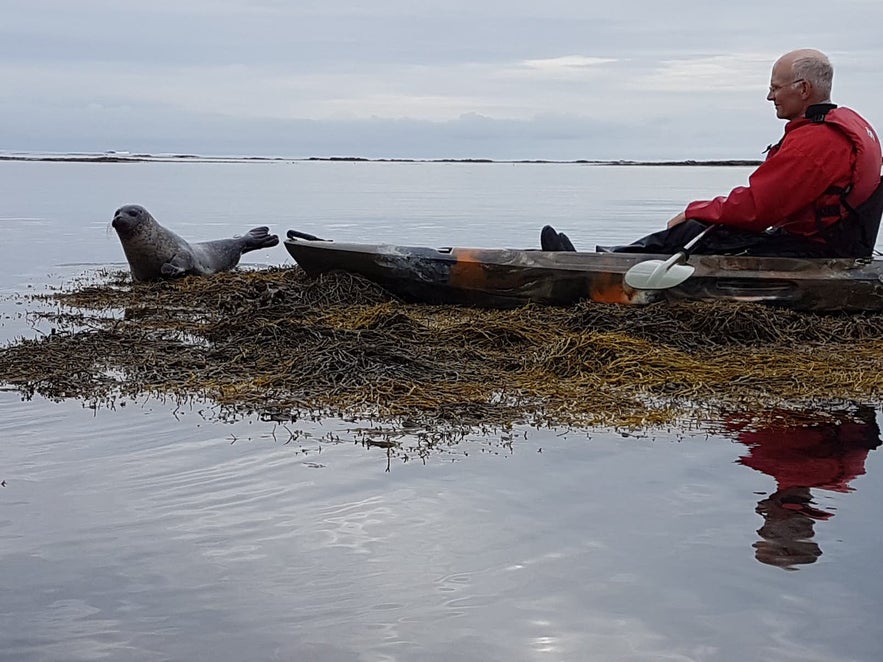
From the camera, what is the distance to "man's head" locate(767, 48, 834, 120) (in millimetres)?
8109

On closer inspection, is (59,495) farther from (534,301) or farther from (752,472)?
(534,301)

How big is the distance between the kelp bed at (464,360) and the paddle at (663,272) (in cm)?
23

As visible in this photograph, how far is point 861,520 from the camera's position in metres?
4.00

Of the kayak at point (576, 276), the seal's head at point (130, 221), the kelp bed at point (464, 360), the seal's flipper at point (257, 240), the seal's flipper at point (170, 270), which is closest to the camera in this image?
the kelp bed at point (464, 360)

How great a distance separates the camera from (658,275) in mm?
8312

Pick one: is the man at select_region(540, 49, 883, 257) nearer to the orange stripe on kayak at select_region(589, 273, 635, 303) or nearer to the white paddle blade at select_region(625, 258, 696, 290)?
the white paddle blade at select_region(625, 258, 696, 290)

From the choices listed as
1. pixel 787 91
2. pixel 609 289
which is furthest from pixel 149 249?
pixel 787 91

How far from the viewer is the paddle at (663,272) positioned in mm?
8312

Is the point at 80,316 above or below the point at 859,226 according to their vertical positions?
below

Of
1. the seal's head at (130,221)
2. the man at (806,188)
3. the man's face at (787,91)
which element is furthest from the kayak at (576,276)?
the seal's head at (130,221)

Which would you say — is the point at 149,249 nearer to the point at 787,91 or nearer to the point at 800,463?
the point at 787,91

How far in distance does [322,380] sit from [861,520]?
9.65ft

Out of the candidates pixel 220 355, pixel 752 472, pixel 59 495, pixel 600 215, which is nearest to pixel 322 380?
pixel 220 355

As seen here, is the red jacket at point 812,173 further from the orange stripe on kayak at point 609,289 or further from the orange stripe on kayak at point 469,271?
the orange stripe on kayak at point 469,271
